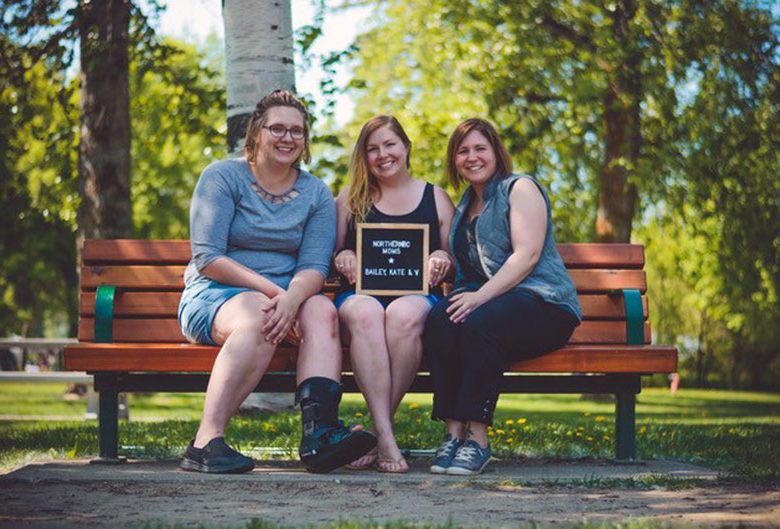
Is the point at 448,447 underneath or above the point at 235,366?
underneath

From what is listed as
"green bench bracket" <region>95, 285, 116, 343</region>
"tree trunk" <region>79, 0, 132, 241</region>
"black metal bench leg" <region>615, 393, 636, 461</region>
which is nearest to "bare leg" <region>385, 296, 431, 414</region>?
"black metal bench leg" <region>615, 393, 636, 461</region>

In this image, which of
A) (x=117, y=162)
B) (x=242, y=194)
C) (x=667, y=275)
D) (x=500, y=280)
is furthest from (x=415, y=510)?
(x=667, y=275)

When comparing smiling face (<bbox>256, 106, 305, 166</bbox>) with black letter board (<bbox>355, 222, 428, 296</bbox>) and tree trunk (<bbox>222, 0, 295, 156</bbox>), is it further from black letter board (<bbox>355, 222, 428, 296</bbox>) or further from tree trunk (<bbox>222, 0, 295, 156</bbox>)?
tree trunk (<bbox>222, 0, 295, 156</bbox>)

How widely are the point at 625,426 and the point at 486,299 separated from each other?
3.63 feet

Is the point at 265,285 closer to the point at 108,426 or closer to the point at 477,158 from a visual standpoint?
the point at 108,426

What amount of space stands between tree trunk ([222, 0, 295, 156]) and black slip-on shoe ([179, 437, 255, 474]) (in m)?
2.85

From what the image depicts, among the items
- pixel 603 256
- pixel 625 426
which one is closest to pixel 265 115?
pixel 603 256

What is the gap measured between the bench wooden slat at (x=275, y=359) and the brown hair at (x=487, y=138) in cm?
101

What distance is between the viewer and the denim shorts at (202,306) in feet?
17.1

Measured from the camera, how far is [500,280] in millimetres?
5281

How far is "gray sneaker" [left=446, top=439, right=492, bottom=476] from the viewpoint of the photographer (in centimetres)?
504

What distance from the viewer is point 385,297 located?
18.1ft

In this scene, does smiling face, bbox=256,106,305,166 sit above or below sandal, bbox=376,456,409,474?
above

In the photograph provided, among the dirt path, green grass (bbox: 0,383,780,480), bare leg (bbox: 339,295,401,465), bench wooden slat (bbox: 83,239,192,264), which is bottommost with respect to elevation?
green grass (bbox: 0,383,780,480)
